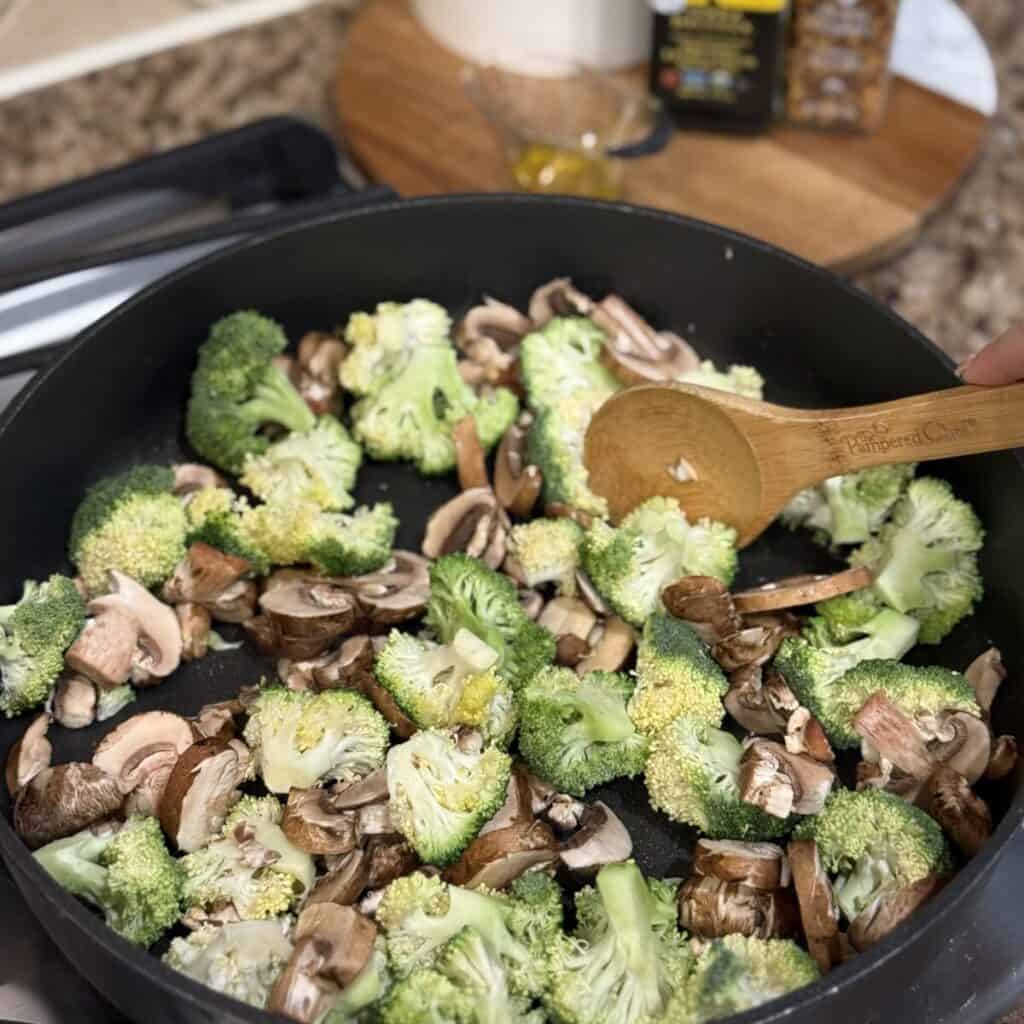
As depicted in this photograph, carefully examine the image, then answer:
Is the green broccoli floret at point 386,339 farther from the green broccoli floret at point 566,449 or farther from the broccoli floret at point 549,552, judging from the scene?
the broccoli floret at point 549,552

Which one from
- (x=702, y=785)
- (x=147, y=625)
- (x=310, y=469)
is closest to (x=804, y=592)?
(x=702, y=785)

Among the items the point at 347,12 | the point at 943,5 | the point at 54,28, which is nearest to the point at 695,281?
the point at 943,5

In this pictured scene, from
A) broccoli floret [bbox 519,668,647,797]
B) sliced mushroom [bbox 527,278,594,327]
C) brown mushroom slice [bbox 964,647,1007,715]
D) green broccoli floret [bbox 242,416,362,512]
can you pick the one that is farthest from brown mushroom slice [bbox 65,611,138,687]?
brown mushroom slice [bbox 964,647,1007,715]

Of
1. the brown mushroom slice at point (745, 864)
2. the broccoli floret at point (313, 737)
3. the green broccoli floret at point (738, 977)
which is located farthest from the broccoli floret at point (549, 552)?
the green broccoli floret at point (738, 977)

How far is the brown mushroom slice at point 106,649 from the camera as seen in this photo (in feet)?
4.67

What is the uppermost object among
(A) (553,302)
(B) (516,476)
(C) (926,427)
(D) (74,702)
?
(C) (926,427)

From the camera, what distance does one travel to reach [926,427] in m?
1.35

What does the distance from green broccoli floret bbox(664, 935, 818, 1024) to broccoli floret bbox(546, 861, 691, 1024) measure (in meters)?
0.03

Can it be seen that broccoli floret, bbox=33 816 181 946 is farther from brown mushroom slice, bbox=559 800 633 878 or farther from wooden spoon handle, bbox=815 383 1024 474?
wooden spoon handle, bbox=815 383 1024 474

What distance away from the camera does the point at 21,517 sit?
1.51 meters

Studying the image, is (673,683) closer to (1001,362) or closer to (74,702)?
(1001,362)

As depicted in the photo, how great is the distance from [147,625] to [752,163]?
1268mm

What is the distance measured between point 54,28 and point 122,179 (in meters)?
0.89

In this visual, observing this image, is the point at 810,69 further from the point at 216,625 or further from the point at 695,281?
the point at 216,625
